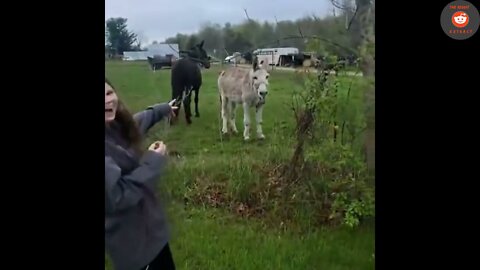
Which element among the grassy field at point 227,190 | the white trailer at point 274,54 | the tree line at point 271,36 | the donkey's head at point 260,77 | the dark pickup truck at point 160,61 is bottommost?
the grassy field at point 227,190

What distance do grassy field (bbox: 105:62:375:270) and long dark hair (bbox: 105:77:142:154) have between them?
1.6 inches

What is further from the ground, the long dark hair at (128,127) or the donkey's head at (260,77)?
the donkey's head at (260,77)

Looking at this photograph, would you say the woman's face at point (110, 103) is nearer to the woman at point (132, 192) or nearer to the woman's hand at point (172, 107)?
the woman at point (132, 192)

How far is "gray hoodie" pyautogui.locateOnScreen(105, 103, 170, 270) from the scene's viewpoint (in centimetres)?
196

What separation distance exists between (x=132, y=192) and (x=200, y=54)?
21.4 inches

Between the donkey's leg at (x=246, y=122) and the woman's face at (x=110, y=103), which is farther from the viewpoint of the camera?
the donkey's leg at (x=246, y=122)

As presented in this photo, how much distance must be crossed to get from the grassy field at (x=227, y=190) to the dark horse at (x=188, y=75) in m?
0.03

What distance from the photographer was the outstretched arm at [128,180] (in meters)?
1.94

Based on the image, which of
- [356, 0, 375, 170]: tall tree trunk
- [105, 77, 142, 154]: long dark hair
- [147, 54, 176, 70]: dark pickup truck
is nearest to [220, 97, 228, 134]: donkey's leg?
[147, 54, 176, 70]: dark pickup truck

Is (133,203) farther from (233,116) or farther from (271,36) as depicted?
(271,36)
